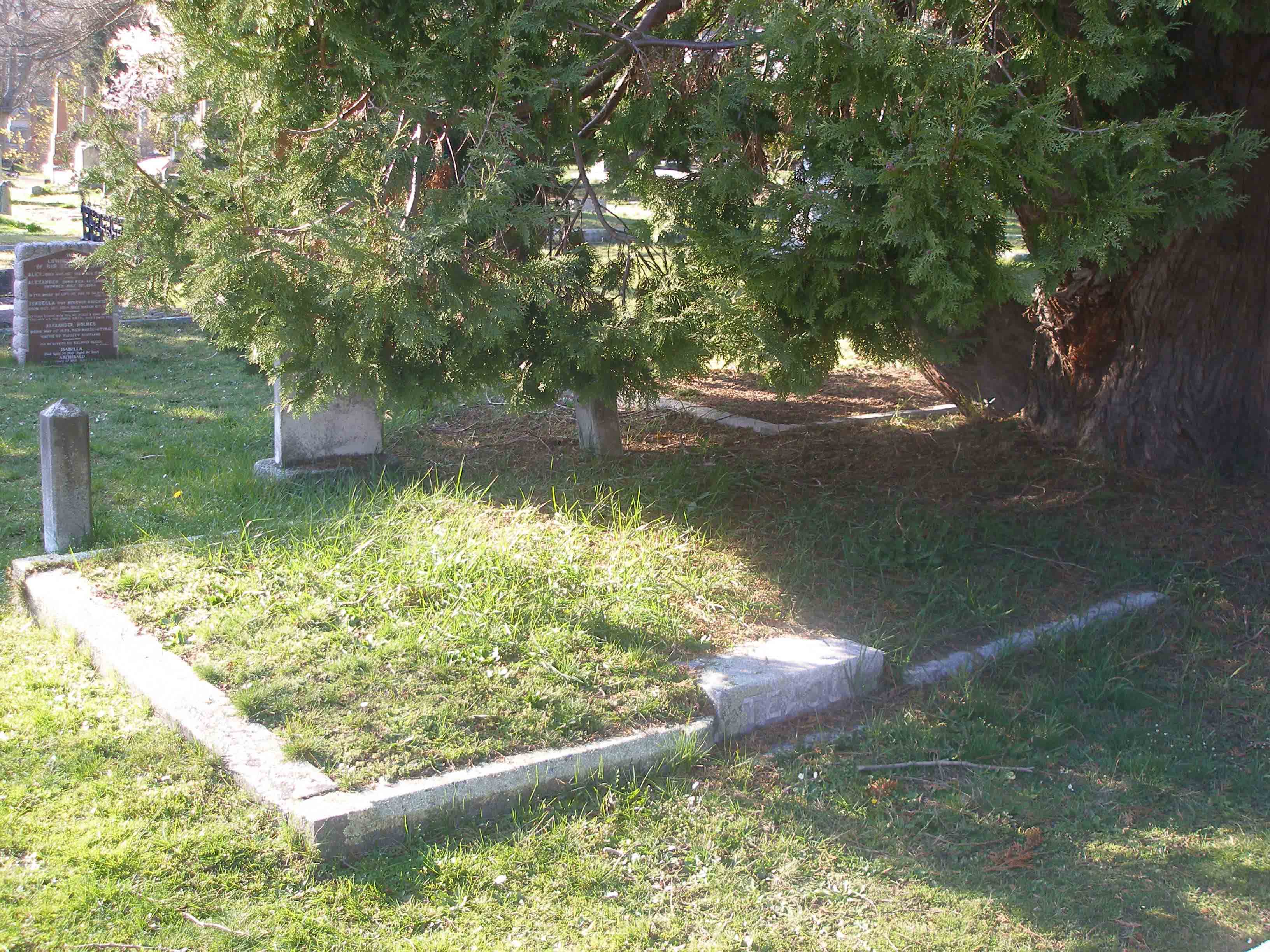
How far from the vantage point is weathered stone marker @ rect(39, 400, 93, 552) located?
19.1 feet

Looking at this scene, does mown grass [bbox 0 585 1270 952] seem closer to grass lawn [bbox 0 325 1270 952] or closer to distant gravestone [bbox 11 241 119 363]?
grass lawn [bbox 0 325 1270 952]

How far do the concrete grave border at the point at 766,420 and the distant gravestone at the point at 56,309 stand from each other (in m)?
5.70

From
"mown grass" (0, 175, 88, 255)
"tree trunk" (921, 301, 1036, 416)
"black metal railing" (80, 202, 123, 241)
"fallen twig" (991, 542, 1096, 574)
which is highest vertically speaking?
"mown grass" (0, 175, 88, 255)

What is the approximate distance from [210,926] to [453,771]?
0.94m

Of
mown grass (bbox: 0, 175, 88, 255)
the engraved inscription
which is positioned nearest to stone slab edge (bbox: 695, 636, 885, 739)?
the engraved inscription

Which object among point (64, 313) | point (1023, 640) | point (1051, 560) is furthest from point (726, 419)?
point (64, 313)

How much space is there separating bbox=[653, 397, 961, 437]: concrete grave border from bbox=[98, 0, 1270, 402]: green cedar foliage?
2201 millimetres

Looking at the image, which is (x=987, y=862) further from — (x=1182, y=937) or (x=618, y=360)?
(x=618, y=360)

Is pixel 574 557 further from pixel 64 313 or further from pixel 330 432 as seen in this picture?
pixel 64 313

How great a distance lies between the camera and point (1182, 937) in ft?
11.8

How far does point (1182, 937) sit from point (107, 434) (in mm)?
7739

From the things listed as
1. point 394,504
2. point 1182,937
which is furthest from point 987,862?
point 394,504

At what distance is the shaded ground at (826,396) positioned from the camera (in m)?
8.88

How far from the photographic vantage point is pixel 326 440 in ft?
23.6
